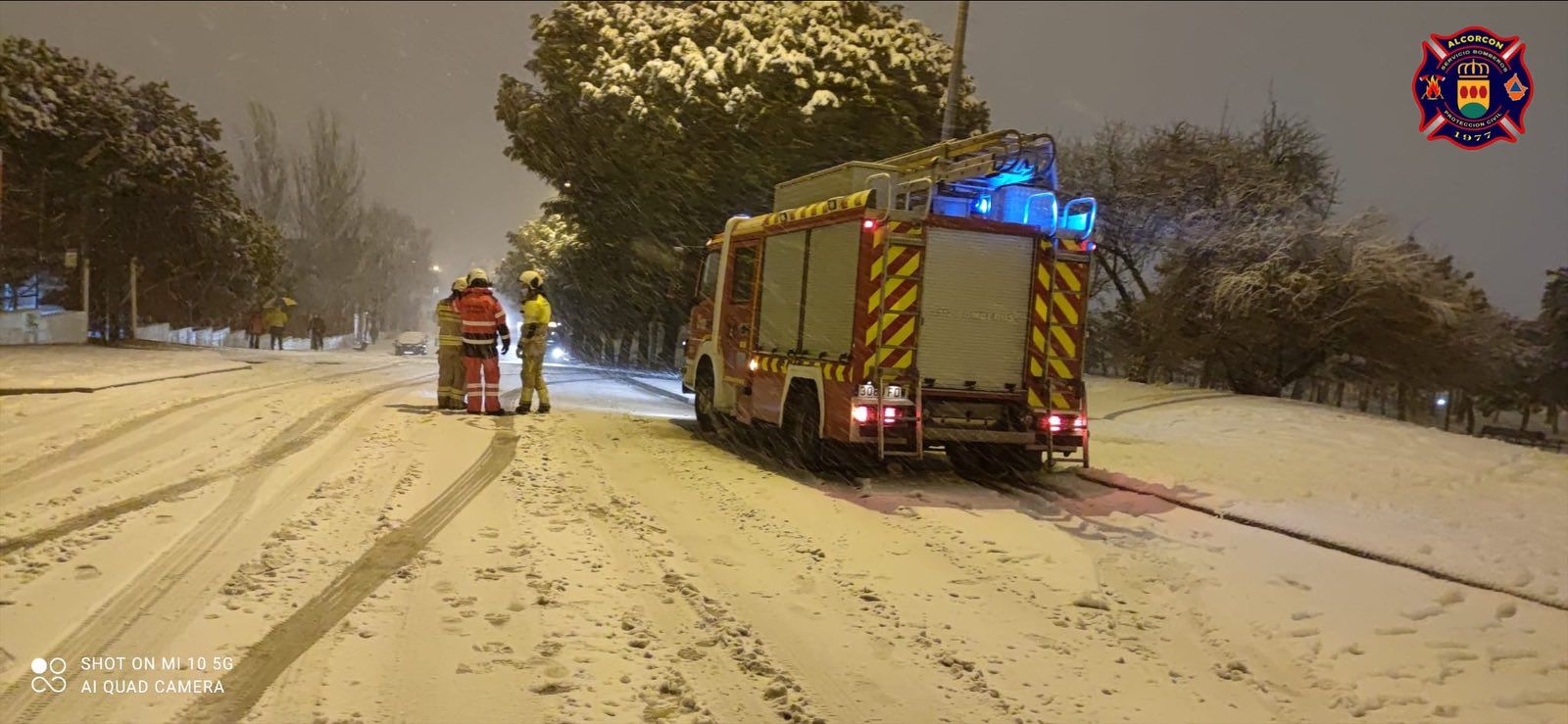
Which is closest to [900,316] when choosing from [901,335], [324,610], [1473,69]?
[901,335]

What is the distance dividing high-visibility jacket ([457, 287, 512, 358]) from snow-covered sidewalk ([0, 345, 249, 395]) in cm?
559

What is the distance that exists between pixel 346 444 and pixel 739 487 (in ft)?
13.2

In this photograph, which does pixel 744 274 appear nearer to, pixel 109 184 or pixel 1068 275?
pixel 1068 275

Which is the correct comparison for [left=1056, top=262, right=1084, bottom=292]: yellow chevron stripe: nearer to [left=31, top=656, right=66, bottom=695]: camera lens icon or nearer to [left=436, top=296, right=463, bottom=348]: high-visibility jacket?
[left=436, top=296, right=463, bottom=348]: high-visibility jacket

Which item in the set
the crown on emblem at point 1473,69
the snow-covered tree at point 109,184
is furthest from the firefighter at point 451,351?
the snow-covered tree at point 109,184

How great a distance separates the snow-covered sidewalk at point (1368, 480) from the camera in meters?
7.70

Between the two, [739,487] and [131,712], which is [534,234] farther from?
[131,712]

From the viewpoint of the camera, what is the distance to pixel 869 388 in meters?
9.27

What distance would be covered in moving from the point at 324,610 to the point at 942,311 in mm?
6273

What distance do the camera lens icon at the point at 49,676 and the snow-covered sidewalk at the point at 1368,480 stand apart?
7977 mm

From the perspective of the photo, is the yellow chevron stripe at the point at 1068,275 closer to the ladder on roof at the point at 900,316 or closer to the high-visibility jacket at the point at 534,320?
the ladder on roof at the point at 900,316

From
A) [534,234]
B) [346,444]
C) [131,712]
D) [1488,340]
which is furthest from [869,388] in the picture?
[534,234]

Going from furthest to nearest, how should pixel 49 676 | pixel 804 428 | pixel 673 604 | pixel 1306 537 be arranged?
pixel 804 428 → pixel 1306 537 → pixel 673 604 → pixel 49 676

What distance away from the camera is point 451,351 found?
44.7ft
